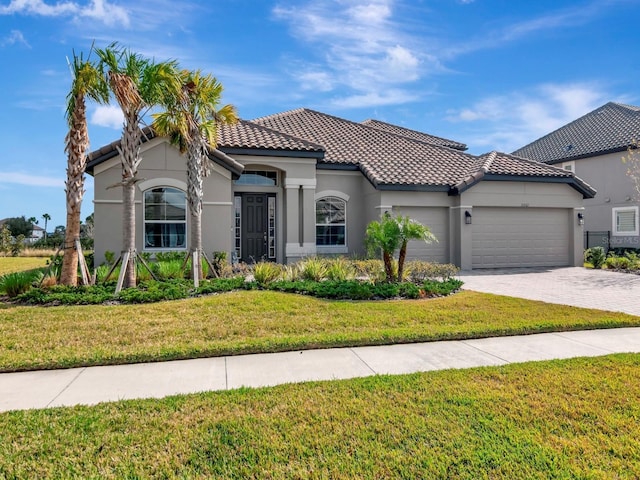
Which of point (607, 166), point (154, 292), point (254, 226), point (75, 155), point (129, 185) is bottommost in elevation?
point (154, 292)

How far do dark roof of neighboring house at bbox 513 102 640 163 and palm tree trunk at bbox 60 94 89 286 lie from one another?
2660 centimetres

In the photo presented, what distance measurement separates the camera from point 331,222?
56.3ft

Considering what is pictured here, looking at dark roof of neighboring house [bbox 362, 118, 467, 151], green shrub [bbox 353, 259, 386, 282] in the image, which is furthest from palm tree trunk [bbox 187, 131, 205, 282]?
dark roof of neighboring house [bbox 362, 118, 467, 151]

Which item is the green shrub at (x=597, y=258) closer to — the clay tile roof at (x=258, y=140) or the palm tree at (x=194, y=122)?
the clay tile roof at (x=258, y=140)

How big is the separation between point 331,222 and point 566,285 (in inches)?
355

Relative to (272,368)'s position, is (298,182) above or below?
above

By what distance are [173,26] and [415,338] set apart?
10353 millimetres

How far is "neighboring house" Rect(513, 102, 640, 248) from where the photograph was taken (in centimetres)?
2283

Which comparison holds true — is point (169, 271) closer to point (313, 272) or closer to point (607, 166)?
point (313, 272)

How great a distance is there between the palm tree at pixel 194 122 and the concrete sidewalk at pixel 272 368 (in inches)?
229

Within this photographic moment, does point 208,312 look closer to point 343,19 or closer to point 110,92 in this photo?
point 110,92

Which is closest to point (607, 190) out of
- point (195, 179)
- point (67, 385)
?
point (195, 179)

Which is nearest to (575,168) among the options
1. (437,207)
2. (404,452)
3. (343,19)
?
(437,207)

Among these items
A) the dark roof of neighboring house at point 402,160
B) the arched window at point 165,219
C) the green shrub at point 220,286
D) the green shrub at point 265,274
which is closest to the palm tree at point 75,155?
the green shrub at point 220,286
